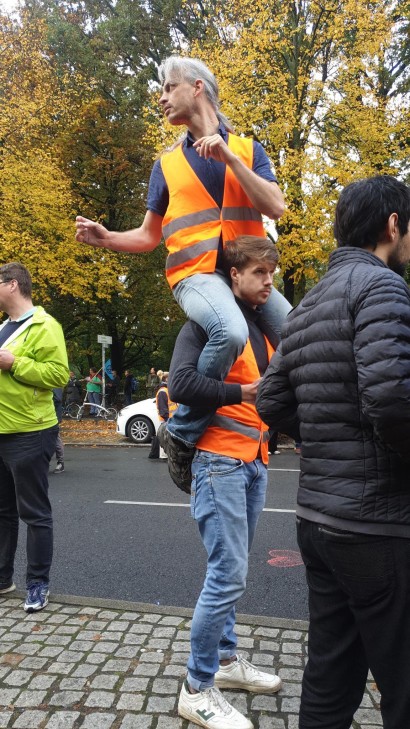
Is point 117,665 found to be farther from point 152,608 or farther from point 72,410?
point 72,410

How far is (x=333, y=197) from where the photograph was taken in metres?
14.2

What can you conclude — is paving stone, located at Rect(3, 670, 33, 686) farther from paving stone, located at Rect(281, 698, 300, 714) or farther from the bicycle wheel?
the bicycle wheel

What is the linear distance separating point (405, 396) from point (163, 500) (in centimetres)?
671

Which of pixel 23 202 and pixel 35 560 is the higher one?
pixel 23 202

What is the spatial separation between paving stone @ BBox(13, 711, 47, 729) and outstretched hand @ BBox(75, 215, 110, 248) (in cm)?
204

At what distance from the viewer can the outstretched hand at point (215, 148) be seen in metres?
2.03

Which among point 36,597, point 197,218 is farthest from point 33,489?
point 197,218

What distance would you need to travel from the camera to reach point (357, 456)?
1.67 meters

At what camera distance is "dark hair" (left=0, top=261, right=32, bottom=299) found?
13.0 ft

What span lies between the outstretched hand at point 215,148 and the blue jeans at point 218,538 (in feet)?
3.65

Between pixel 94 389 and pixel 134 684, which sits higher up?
pixel 94 389

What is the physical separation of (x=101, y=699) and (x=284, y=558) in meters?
2.84

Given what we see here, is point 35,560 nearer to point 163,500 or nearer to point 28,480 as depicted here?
point 28,480

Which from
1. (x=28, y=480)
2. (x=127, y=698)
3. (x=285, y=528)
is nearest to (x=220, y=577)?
(x=127, y=698)
